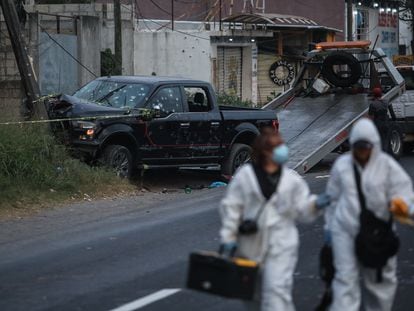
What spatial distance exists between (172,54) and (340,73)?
896 centimetres

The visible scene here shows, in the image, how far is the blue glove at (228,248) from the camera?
18.5ft

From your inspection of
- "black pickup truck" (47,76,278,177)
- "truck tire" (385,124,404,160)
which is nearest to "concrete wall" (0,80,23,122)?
"black pickup truck" (47,76,278,177)

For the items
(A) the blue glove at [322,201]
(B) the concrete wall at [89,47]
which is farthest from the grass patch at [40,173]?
(B) the concrete wall at [89,47]

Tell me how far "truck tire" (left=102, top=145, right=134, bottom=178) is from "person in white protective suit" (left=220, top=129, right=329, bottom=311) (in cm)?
885

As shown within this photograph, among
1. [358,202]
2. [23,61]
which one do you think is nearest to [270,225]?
[358,202]

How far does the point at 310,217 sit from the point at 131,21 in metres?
21.1

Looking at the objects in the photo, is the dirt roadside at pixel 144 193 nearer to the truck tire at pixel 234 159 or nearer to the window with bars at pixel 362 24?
the truck tire at pixel 234 159

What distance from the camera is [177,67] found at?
93.7 feet

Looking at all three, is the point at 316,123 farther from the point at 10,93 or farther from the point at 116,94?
the point at 10,93

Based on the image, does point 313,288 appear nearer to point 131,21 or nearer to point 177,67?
point 131,21

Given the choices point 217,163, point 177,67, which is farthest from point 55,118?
point 177,67

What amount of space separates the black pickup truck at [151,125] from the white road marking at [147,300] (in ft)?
22.3

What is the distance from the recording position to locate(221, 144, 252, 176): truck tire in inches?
638

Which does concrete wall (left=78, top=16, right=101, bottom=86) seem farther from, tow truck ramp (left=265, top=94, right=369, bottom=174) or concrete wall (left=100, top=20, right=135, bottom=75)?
tow truck ramp (left=265, top=94, right=369, bottom=174)
